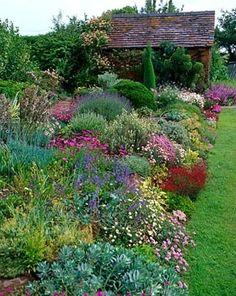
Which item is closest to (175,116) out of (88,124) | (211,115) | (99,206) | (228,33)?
(88,124)

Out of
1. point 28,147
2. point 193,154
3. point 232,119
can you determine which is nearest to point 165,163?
point 193,154

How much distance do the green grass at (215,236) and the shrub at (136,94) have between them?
3608 millimetres

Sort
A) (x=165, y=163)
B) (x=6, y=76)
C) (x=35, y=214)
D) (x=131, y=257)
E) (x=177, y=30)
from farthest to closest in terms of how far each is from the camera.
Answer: (x=177, y=30)
(x=6, y=76)
(x=165, y=163)
(x=35, y=214)
(x=131, y=257)

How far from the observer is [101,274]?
3.69 meters

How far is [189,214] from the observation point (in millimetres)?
6496

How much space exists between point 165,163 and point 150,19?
15269mm

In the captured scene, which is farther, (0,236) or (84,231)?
(84,231)

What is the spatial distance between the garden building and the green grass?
1155cm

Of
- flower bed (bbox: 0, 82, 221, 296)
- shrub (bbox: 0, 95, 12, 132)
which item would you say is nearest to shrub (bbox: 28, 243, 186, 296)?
flower bed (bbox: 0, 82, 221, 296)

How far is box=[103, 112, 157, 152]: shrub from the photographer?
26.5 feet

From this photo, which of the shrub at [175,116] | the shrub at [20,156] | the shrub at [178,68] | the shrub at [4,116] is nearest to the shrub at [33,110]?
the shrub at [4,116]

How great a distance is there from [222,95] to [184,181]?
12.8 m

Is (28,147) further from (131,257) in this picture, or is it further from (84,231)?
(131,257)

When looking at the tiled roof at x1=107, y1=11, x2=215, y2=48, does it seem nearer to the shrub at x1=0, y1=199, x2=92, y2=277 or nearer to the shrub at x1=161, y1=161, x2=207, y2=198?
the shrub at x1=161, y1=161, x2=207, y2=198
